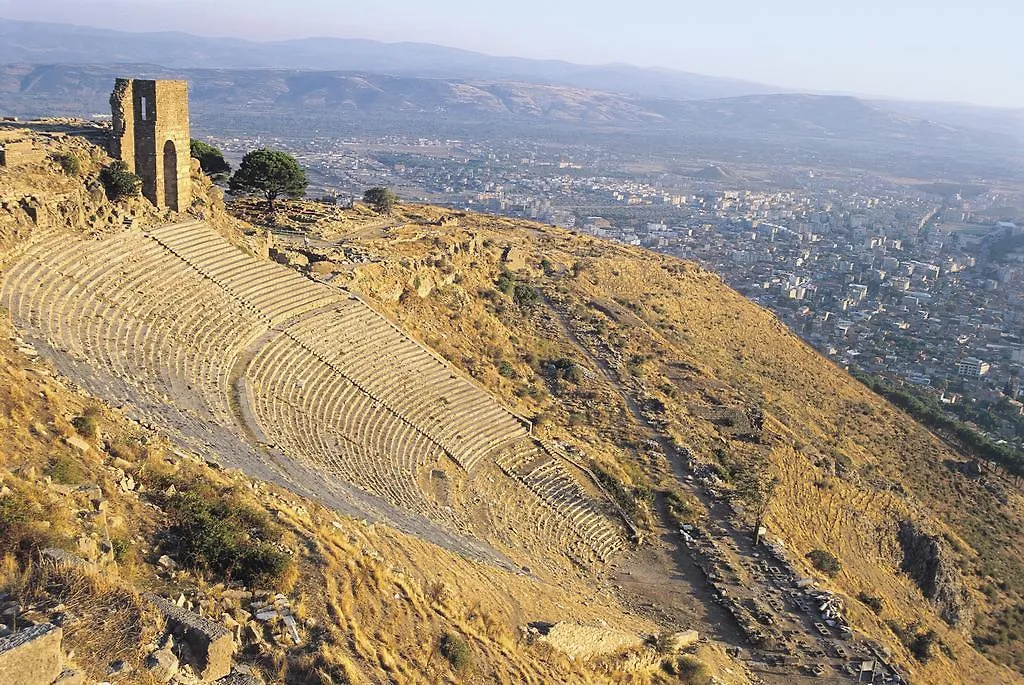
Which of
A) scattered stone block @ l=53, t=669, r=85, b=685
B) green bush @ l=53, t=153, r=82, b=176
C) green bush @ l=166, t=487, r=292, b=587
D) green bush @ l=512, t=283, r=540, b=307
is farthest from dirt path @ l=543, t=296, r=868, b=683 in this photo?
green bush @ l=53, t=153, r=82, b=176

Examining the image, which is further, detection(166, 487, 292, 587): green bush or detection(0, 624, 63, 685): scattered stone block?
detection(166, 487, 292, 587): green bush

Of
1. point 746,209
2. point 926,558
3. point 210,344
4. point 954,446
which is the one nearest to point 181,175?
point 210,344

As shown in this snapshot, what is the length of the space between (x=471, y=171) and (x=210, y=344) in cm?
13458

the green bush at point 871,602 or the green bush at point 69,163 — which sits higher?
the green bush at point 69,163

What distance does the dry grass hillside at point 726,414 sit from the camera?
22.0 meters

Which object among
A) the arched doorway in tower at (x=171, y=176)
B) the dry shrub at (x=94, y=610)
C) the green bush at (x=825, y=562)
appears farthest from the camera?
the arched doorway in tower at (x=171, y=176)

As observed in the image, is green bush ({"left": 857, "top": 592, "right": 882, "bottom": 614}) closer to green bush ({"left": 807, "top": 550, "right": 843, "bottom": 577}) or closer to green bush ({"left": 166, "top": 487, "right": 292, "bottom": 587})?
green bush ({"left": 807, "top": 550, "right": 843, "bottom": 577})

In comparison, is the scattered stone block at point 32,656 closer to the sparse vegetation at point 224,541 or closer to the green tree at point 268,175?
the sparse vegetation at point 224,541

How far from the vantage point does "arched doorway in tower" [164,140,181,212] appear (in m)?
22.7

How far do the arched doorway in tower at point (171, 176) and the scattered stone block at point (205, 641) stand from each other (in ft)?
55.6

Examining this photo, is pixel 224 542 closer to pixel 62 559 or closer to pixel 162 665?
pixel 62 559

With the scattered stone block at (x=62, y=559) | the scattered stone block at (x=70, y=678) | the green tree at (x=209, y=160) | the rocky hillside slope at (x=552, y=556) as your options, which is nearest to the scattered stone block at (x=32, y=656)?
the scattered stone block at (x=70, y=678)

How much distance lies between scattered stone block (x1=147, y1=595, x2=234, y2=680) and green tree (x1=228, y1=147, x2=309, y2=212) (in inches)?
999

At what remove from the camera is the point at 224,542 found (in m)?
9.84
